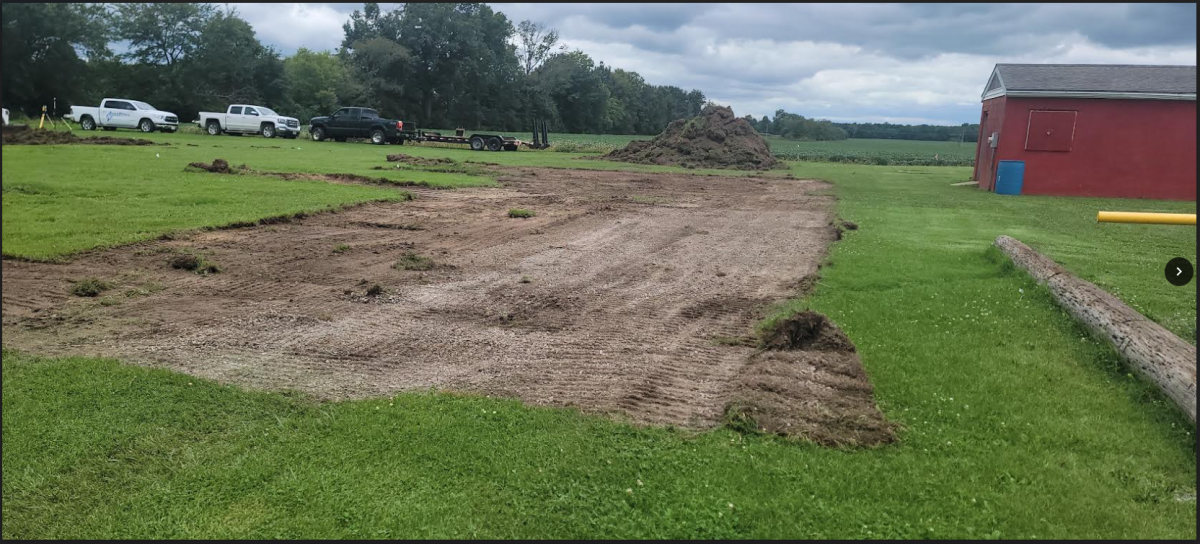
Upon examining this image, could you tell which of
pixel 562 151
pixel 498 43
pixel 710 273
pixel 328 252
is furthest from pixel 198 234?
pixel 498 43

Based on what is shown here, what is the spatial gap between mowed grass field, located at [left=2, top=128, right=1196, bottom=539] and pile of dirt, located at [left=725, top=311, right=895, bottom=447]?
152mm

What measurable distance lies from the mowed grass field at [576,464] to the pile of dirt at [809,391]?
15cm

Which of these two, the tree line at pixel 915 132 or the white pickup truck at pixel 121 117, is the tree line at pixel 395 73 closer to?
the white pickup truck at pixel 121 117

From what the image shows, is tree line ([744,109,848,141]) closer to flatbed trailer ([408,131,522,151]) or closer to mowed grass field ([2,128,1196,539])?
flatbed trailer ([408,131,522,151])

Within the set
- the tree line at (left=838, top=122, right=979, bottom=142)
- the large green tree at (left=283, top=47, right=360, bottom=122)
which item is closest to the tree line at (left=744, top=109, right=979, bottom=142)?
the tree line at (left=838, top=122, right=979, bottom=142)

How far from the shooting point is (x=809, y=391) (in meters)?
5.12

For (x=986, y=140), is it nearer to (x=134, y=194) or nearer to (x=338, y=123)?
(x=134, y=194)

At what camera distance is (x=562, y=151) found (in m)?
41.5

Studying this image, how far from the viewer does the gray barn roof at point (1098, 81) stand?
21.4 m

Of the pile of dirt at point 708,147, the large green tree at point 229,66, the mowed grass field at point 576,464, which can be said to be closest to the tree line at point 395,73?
the large green tree at point 229,66

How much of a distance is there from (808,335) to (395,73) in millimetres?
69701

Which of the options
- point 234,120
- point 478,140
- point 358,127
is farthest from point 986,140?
point 234,120

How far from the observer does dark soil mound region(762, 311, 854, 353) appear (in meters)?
5.95

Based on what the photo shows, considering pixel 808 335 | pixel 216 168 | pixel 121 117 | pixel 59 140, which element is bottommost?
pixel 808 335
